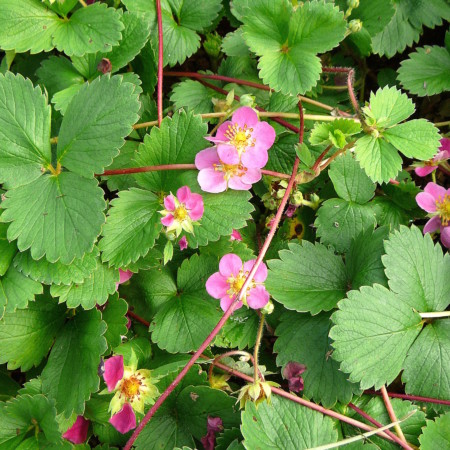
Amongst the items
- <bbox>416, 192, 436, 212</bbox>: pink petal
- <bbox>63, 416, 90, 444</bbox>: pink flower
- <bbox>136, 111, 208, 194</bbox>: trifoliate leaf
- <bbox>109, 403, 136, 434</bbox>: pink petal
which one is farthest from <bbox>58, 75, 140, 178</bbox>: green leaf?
<bbox>416, 192, 436, 212</bbox>: pink petal

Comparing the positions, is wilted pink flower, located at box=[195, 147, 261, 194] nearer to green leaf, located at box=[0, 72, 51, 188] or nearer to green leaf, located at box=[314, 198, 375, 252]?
green leaf, located at box=[314, 198, 375, 252]

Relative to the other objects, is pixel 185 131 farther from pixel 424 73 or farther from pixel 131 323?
pixel 424 73

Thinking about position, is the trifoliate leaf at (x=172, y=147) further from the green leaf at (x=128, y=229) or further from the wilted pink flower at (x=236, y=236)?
the wilted pink flower at (x=236, y=236)

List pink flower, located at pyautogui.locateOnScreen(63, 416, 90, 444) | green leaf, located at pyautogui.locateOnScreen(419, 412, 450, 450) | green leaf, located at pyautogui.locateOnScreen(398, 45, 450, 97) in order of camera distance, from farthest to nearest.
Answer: green leaf, located at pyautogui.locateOnScreen(398, 45, 450, 97) → pink flower, located at pyautogui.locateOnScreen(63, 416, 90, 444) → green leaf, located at pyautogui.locateOnScreen(419, 412, 450, 450)

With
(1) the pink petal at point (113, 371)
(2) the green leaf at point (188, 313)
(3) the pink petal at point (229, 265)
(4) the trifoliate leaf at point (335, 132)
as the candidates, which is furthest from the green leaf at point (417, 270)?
(1) the pink petal at point (113, 371)

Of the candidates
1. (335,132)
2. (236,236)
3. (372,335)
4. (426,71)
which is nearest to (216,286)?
(236,236)
